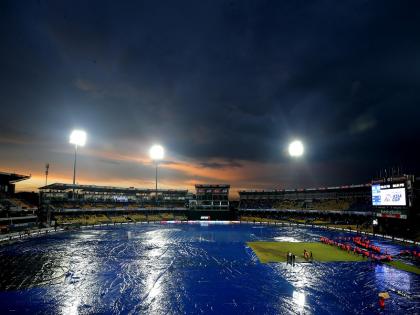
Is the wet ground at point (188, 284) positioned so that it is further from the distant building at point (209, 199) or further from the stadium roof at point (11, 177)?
the distant building at point (209, 199)

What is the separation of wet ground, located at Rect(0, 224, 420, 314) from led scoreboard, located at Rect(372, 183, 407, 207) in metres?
21.8

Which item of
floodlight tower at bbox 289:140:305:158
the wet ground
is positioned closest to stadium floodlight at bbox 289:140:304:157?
floodlight tower at bbox 289:140:305:158

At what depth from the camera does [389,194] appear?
53281mm

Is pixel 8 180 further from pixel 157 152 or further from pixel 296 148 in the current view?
pixel 296 148

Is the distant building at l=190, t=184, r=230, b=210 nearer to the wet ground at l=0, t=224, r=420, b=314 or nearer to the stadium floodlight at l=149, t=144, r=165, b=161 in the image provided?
the stadium floodlight at l=149, t=144, r=165, b=161

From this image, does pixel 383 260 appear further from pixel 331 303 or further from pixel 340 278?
pixel 331 303

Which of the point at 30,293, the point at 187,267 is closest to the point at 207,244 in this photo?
the point at 187,267

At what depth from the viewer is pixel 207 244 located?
5088cm

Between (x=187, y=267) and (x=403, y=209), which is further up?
(x=403, y=209)

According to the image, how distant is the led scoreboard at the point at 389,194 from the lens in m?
49.8

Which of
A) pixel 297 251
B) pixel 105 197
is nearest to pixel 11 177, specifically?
pixel 105 197

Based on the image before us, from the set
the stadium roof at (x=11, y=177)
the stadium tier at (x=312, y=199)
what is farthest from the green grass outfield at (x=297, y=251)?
the stadium roof at (x=11, y=177)

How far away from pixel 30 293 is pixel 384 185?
197 feet

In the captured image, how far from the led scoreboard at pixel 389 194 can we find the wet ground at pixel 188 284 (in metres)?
21.8
